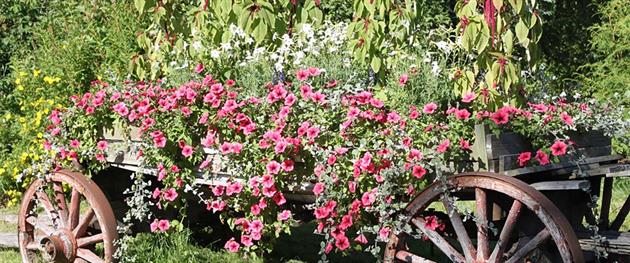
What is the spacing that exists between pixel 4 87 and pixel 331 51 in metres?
4.28

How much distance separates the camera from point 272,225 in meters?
3.48

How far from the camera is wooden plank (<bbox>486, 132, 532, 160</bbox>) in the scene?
298cm

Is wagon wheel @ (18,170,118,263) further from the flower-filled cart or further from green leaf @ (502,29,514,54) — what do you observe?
green leaf @ (502,29,514,54)

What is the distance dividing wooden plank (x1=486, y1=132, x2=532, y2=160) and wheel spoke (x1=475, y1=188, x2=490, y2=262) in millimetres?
158

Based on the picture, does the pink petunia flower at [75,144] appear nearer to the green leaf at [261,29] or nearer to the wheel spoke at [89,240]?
the wheel spoke at [89,240]

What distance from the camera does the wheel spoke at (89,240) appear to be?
12.4 ft

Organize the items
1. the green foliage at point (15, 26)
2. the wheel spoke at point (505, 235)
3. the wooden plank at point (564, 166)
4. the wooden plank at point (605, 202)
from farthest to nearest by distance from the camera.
→ 1. the green foliage at point (15, 26)
2. the wooden plank at point (605, 202)
3. the wooden plank at point (564, 166)
4. the wheel spoke at point (505, 235)

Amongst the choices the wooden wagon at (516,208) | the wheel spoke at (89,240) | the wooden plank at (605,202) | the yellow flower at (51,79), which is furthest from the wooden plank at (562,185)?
the yellow flower at (51,79)

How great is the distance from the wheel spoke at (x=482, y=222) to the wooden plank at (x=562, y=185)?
0.60 ft

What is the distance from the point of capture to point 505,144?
119 inches

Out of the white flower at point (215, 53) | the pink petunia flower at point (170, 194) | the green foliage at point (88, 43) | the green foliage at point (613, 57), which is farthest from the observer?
the green foliage at point (613, 57)

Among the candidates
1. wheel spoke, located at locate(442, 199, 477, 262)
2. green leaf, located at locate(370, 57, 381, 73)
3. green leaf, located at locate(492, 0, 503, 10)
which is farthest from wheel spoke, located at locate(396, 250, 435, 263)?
green leaf, located at locate(492, 0, 503, 10)

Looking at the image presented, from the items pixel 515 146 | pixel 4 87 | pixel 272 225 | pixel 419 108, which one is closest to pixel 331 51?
pixel 419 108

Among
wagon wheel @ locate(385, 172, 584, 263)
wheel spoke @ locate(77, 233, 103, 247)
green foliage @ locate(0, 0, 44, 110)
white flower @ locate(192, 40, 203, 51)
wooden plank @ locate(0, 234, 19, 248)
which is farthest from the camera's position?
green foliage @ locate(0, 0, 44, 110)
